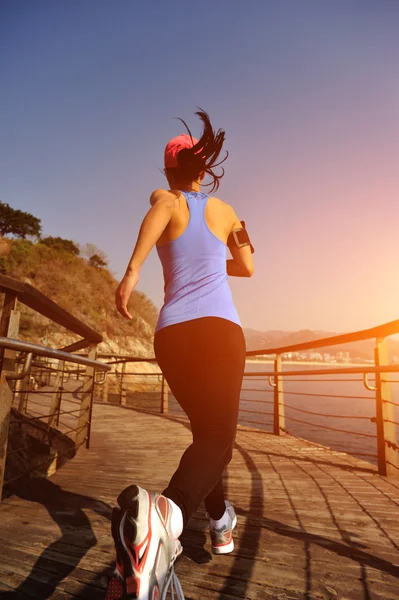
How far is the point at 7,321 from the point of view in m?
2.05

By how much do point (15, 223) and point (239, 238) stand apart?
42626 mm

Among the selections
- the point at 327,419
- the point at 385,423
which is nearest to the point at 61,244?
the point at 327,419

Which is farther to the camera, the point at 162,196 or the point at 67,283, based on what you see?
the point at 67,283

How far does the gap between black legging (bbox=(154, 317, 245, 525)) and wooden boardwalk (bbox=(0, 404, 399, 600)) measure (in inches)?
26.2

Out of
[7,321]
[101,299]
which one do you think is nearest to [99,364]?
[7,321]

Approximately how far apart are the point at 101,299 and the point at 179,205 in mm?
33213

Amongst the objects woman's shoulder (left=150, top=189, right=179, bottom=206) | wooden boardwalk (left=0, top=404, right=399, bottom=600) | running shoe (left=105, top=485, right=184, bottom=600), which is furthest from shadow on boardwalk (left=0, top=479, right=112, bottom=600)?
woman's shoulder (left=150, top=189, right=179, bottom=206)

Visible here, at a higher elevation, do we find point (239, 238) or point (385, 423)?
point (239, 238)

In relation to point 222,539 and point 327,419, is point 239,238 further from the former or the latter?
point 327,419

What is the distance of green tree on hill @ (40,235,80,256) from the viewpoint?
1435 inches

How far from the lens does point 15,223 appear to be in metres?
38.2

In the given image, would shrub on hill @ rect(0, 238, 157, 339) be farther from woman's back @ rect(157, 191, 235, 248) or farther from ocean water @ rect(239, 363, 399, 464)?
woman's back @ rect(157, 191, 235, 248)

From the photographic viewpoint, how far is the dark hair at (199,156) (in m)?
1.47

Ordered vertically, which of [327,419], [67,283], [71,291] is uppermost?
[67,283]
